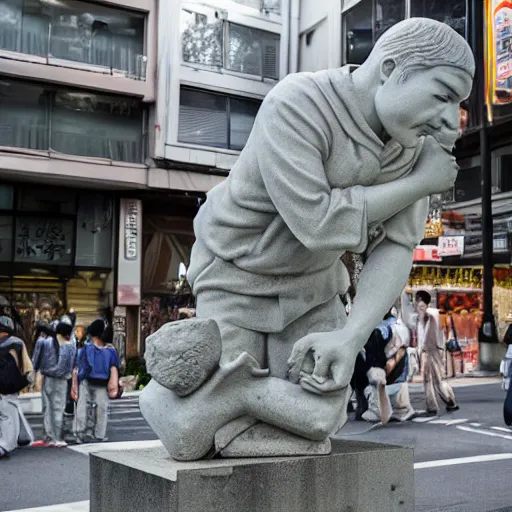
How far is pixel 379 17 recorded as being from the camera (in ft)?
67.9

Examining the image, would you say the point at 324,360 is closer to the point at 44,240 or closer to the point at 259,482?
the point at 259,482

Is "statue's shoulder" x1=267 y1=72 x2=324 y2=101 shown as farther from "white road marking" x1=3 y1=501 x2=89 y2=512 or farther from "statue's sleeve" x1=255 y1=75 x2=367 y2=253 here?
"white road marking" x1=3 y1=501 x2=89 y2=512

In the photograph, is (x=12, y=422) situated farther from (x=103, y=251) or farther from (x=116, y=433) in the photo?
(x=103, y=251)

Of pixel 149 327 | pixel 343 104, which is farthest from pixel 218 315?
pixel 149 327

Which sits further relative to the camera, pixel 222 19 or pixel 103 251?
pixel 222 19

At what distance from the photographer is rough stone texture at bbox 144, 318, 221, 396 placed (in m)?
2.44

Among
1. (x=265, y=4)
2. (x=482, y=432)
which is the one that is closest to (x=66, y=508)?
(x=482, y=432)

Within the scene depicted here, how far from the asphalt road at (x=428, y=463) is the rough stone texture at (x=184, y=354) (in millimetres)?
3382

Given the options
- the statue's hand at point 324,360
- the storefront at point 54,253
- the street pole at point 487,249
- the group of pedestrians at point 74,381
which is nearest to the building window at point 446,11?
the street pole at point 487,249

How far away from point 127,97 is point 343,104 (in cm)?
1725

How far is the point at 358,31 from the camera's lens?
849 inches

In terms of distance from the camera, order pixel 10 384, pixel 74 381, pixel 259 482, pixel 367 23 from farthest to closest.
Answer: pixel 367 23
pixel 74 381
pixel 10 384
pixel 259 482

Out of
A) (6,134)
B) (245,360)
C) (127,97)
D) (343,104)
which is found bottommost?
(245,360)

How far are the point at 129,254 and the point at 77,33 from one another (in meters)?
5.55
